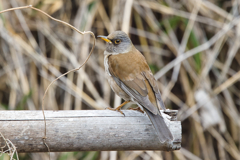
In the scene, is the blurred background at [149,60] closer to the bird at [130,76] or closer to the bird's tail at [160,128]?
the bird at [130,76]

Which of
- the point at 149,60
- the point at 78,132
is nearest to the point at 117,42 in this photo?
the point at 149,60

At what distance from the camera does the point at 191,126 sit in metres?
3.98

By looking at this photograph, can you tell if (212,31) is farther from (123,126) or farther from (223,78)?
(123,126)

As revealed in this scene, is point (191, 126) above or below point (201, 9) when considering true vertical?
below

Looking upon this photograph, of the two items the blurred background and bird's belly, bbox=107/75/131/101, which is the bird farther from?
the blurred background

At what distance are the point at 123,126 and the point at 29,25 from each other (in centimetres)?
244

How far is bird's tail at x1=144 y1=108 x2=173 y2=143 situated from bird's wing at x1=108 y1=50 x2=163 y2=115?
0.20 m

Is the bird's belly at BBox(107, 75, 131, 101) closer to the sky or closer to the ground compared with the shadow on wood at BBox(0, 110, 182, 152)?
closer to the sky

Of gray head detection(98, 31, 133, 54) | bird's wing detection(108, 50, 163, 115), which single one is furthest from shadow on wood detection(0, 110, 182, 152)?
gray head detection(98, 31, 133, 54)

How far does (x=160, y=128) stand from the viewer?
2.04 metres

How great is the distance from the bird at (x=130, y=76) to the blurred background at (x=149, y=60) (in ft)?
2.22

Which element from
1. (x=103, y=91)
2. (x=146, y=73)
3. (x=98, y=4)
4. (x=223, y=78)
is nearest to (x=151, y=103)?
(x=146, y=73)

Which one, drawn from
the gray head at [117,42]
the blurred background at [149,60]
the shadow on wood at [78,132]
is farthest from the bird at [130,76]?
the blurred background at [149,60]

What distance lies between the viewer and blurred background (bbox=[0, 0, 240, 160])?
3.72 metres
